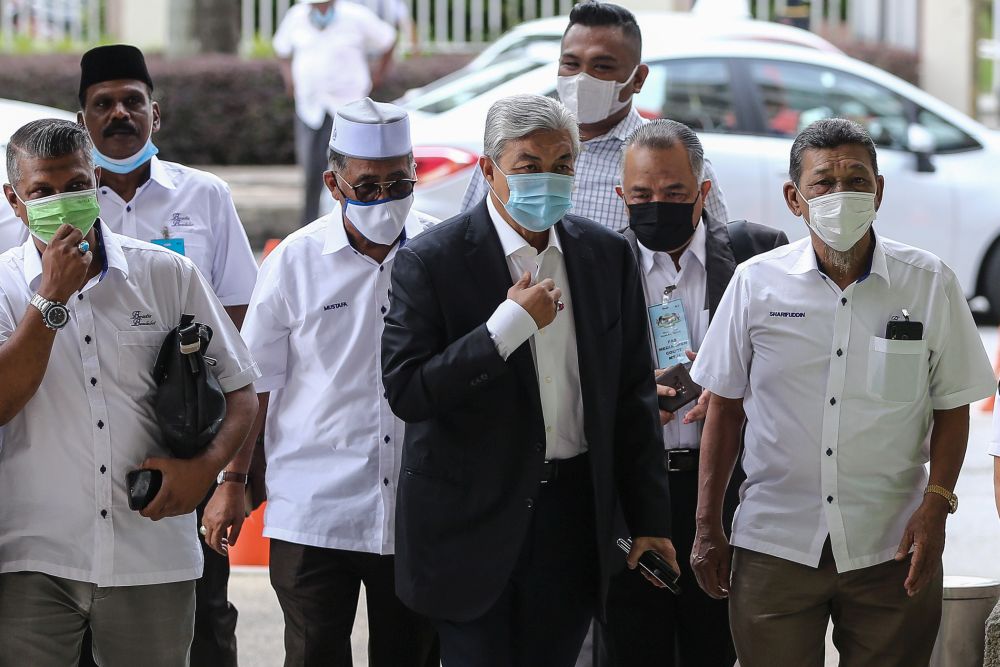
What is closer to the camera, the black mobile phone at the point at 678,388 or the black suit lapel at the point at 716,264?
the black mobile phone at the point at 678,388

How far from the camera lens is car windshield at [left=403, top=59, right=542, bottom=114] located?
34.5 feet

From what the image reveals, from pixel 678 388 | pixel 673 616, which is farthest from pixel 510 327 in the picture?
pixel 673 616

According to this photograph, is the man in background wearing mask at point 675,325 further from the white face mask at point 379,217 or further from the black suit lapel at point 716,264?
the white face mask at point 379,217

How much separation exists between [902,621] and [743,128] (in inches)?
261

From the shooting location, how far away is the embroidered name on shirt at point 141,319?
3.91 m

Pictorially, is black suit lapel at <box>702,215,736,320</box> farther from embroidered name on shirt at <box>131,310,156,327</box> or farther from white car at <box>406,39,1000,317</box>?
white car at <box>406,39,1000,317</box>

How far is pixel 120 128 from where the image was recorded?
16.4ft

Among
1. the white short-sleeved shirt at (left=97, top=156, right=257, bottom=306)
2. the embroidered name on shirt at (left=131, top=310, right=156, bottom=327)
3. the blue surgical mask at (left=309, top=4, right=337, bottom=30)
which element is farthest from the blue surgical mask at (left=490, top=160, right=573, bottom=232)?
the blue surgical mask at (left=309, top=4, right=337, bottom=30)

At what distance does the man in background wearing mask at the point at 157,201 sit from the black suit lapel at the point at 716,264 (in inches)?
59.4

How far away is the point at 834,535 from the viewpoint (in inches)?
159

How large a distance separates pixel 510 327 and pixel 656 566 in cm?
79

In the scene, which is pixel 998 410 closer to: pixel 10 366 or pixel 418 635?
pixel 418 635

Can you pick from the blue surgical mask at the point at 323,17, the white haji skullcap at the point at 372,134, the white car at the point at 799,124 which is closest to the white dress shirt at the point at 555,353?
the white haji skullcap at the point at 372,134

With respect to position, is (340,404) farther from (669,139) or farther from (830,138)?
(830,138)
